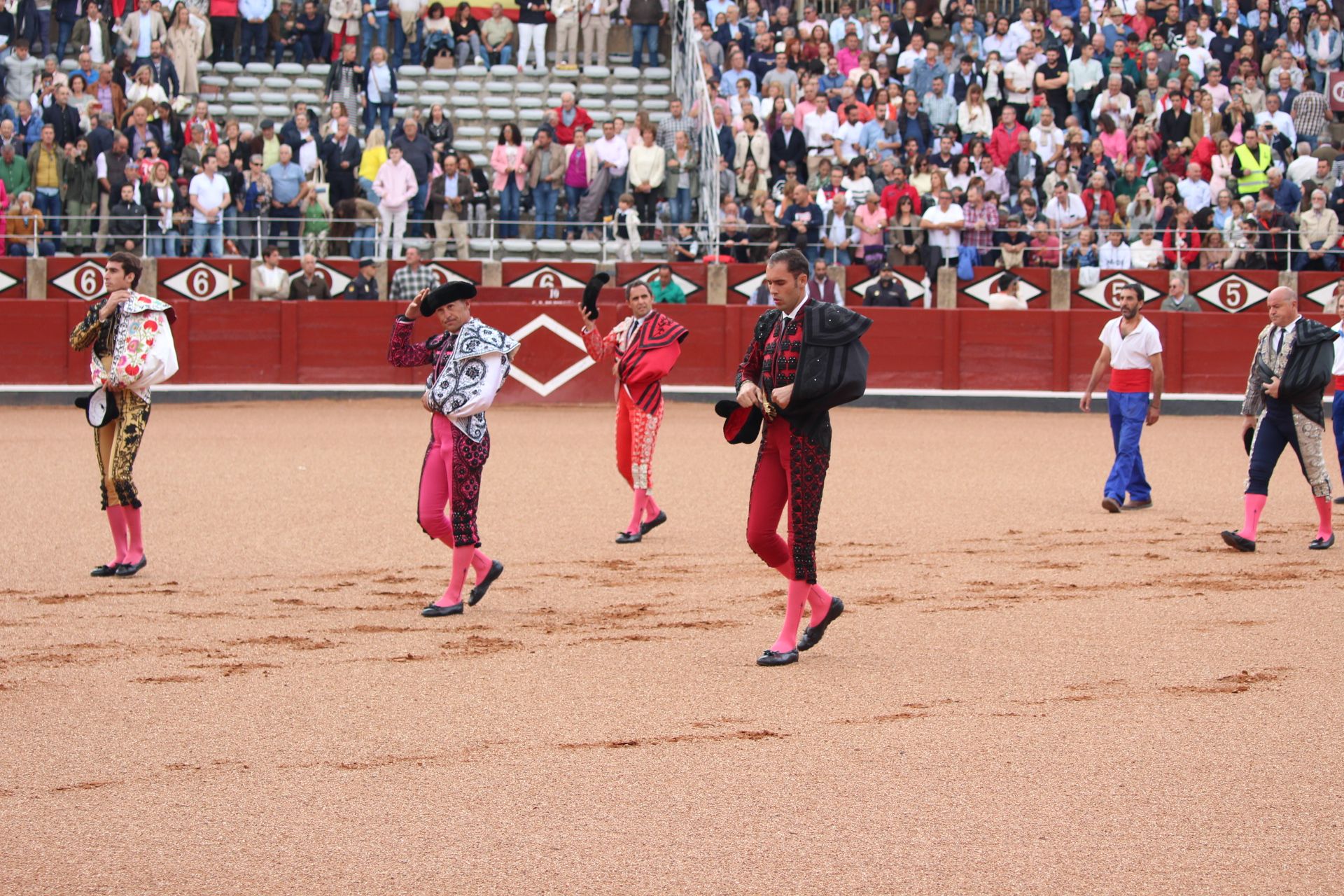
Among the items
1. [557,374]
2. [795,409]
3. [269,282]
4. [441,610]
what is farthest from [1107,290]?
[795,409]

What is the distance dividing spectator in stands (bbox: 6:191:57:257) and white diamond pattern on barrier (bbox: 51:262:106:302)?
42 cm

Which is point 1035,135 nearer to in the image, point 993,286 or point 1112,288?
point 993,286

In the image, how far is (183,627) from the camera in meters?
7.34

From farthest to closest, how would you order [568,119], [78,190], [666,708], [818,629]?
[568,119] < [78,190] < [818,629] < [666,708]

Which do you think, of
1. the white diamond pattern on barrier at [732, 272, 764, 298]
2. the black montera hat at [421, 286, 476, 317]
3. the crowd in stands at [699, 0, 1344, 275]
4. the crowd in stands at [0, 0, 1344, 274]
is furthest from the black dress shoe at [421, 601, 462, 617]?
the white diamond pattern on barrier at [732, 272, 764, 298]

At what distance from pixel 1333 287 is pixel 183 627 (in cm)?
1590

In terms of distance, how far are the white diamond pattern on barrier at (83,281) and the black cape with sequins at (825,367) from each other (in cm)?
1469

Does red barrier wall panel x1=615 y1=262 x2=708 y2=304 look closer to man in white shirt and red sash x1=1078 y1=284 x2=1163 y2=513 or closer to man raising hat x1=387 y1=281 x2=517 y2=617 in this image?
man in white shirt and red sash x1=1078 y1=284 x2=1163 y2=513

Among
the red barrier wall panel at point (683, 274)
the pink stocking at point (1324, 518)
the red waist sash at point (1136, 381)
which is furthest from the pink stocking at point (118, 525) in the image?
the red barrier wall panel at point (683, 274)

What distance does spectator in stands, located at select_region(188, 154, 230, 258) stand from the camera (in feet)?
62.6

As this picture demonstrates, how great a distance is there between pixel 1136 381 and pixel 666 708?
6.37 meters

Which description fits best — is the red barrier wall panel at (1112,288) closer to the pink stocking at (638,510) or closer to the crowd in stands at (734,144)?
the crowd in stands at (734,144)

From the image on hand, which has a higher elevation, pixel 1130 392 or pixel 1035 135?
pixel 1035 135

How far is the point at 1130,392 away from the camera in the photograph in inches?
443
